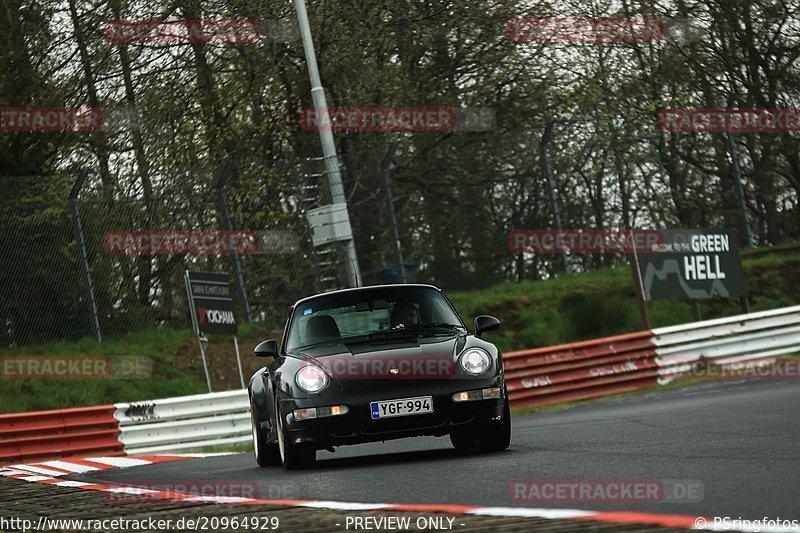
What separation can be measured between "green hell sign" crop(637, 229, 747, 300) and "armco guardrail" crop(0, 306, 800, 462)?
74cm

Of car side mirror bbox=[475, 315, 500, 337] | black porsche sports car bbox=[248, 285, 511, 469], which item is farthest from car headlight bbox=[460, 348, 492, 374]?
car side mirror bbox=[475, 315, 500, 337]

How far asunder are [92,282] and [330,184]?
4.01 m

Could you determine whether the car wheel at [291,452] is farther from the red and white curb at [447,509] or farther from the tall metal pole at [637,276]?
the tall metal pole at [637,276]

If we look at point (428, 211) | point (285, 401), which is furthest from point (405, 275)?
point (285, 401)

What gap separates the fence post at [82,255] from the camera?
22391 millimetres

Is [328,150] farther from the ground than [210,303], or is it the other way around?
[328,150]

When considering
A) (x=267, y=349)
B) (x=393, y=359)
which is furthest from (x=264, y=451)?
(x=393, y=359)

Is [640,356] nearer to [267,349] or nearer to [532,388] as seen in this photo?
[532,388]

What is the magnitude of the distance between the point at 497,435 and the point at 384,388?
1.08 m

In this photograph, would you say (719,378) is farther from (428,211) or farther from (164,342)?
(164,342)

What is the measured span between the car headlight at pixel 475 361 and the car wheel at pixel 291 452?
1346 mm

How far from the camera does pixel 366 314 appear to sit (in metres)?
12.1

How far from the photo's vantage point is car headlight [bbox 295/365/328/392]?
35.4 feet

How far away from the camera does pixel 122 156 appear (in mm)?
29047
